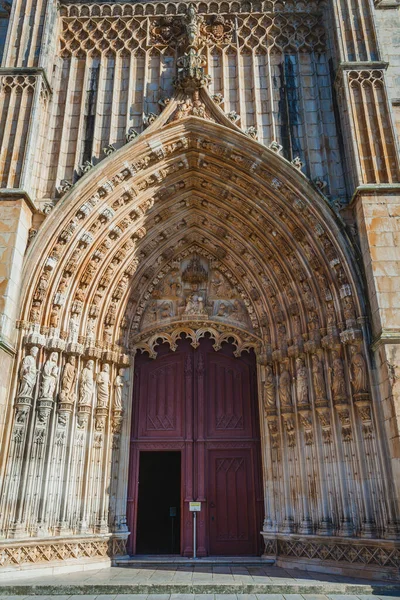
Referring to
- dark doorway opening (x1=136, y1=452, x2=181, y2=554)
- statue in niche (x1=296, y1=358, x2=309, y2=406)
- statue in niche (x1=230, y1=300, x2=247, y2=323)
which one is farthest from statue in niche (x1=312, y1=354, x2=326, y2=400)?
dark doorway opening (x1=136, y1=452, x2=181, y2=554)

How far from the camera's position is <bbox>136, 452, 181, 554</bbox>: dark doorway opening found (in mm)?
11250

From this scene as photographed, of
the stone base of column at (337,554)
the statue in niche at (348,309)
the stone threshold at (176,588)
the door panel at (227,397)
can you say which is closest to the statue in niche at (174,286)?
the door panel at (227,397)

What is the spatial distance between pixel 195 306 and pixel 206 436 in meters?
2.41

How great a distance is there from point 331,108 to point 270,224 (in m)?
2.52

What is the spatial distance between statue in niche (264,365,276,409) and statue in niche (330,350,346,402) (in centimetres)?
126

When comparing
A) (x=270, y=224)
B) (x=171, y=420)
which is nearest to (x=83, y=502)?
(x=171, y=420)

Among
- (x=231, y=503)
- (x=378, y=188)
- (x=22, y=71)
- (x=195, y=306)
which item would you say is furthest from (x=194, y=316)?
(x=22, y=71)

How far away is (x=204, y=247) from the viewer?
1014 centimetres

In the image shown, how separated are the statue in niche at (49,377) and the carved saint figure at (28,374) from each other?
150mm

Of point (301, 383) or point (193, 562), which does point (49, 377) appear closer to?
point (193, 562)

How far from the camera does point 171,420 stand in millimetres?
9273

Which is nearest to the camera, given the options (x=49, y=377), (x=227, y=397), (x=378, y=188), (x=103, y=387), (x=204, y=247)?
(x=49, y=377)

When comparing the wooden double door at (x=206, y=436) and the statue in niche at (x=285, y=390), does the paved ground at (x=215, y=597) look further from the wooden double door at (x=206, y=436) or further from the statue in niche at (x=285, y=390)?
the statue in niche at (x=285, y=390)

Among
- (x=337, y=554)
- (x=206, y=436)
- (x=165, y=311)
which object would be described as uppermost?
(x=165, y=311)
